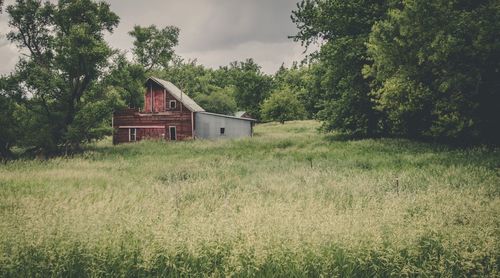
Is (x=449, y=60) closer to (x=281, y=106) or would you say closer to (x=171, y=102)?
(x=171, y=102)

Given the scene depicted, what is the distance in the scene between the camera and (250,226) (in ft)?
16.2

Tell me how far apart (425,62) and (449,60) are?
1162 mm

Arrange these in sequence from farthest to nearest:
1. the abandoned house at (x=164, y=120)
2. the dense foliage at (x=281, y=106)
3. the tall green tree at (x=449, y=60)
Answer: the dense foliage at (x=281, y=106), the abandoned house at (x=164, y=120), the tall green tree at (x=449, y=60)

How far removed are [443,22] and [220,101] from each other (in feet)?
148

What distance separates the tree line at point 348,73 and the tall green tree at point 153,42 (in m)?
10.7

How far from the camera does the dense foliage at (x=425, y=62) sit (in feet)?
45.9

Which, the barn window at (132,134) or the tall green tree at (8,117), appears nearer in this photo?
the tall green tree at (8,117)

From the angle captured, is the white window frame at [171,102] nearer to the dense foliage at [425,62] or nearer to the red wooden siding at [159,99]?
the red wooden siding at [159,99]

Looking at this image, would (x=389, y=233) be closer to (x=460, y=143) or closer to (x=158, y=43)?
(x=460, y=143)

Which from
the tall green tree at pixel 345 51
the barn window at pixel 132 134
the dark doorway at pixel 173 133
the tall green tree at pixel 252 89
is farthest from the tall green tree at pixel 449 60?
the tall green tree at pixel 252 89

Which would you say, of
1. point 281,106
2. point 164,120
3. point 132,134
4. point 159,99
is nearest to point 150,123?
point 164,120

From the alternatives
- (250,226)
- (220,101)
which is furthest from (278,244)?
(220,101)

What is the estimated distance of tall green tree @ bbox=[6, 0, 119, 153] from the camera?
21812mm

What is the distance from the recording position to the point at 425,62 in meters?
15.9
